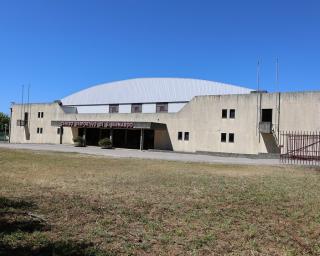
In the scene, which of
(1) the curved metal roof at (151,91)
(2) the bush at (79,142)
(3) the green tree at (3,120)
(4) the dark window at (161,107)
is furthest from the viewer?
(3) the green tree at (3,120)

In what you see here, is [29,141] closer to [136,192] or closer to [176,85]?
[176,85]

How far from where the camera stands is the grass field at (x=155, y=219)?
6.36 meters

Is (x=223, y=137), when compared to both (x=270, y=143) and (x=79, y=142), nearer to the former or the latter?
(x=270, y=143)

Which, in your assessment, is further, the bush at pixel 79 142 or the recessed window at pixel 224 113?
the bush at pixel 79 142

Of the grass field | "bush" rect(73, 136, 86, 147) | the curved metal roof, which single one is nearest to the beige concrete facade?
"bush" rect(73, 136, 86, 147)

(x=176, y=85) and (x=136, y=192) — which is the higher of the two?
(x=176, y=85)

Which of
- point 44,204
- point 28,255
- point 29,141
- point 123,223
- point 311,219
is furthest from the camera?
point 29,141

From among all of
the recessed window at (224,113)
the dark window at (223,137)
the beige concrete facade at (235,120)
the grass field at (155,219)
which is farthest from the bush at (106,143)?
the grass field at (155,219)

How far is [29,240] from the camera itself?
639 cm

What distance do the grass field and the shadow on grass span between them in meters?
0.01

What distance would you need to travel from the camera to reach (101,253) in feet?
19.5

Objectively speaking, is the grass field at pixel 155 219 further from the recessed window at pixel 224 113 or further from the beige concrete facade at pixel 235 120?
the recessed window at pixel 224 113

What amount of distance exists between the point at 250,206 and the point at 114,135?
4113 cm

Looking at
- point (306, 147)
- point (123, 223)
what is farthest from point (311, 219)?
point (306, 147)
